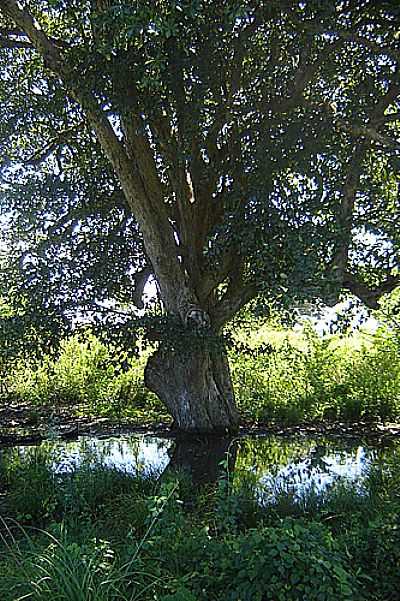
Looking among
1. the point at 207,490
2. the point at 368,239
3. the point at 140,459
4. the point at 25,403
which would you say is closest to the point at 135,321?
the point at 140,459

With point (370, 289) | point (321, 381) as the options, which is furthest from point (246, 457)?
point (321, 381)

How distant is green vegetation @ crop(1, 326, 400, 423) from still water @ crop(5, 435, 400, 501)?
3.96ft

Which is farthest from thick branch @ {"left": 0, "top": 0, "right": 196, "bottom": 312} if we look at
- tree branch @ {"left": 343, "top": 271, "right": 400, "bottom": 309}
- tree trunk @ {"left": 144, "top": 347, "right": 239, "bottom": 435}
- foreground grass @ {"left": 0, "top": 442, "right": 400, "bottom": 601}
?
foreground grass @ {"left": 0, "top": 442, "right": 400, "bottom": 601}

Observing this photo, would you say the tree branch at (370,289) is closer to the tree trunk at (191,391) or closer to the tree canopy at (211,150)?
the tree canopy at (211,150)

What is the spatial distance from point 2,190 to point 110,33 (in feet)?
11.4

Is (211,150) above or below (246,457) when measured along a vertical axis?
above

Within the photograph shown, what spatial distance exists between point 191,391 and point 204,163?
2.82 metres

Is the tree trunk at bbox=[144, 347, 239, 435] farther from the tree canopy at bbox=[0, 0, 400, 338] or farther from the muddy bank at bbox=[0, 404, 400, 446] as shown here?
the tree canopy at bbox=[0, 0, 400, 338]

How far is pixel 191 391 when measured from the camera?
7293 millimetres

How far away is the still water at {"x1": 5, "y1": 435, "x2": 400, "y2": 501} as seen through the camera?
5.32 meters

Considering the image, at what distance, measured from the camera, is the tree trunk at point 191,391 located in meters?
7.28

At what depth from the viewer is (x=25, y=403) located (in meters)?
10.1

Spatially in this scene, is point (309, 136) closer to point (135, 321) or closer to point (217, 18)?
point (217, 18)

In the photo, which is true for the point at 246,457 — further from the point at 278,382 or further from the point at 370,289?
the point at 278,382
